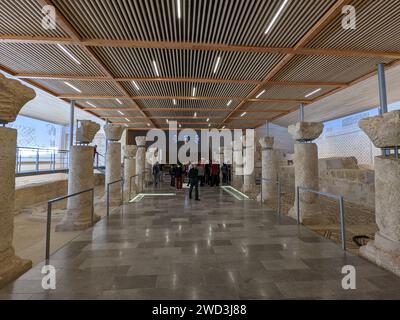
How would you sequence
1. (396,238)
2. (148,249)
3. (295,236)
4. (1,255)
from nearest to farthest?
(1,255) → (396,238) → (148,249) → (295,236)

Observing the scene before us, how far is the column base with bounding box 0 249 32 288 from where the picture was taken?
8.68ft

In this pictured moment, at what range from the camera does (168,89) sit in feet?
23.4

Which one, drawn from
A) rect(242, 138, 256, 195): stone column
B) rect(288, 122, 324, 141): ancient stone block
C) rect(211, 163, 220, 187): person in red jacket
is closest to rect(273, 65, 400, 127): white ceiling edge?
rect(288, 122, 324, 141): ancient stone block

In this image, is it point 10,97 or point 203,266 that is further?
point 203,266

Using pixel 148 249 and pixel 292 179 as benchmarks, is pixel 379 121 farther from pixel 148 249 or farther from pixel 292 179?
pixel 292 179

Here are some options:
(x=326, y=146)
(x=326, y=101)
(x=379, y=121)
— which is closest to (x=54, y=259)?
(x=379, y=121)

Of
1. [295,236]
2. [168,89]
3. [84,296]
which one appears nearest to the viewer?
[84,296]

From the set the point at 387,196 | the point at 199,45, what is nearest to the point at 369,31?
the point at 387,196

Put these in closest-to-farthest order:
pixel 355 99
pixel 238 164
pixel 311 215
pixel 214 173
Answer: pixel 311 215
pixel 355 99
pixel 238 164
pixel 214 173

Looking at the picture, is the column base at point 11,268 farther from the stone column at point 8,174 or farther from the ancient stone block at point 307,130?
the ancient stone block at point 307,130

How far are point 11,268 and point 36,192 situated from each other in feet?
21.5

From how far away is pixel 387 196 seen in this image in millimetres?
3119

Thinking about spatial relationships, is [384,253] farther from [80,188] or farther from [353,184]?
[353,184]

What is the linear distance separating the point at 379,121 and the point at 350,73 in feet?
11.1
